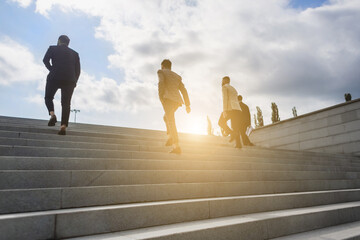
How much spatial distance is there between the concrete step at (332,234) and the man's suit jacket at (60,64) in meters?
4.60

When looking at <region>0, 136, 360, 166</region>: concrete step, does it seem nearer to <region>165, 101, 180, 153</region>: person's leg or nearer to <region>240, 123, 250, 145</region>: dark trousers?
Answer: <region>165, 101, 180, 153</region>: person's leg

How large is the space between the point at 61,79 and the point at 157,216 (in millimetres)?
3687

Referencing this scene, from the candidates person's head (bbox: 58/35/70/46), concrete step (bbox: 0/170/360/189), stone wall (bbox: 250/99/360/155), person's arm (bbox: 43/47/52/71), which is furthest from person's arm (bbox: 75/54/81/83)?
stone wall (bbox: 250/99/360/155)

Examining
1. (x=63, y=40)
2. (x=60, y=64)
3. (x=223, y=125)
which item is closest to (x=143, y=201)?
(x=60, y=64)

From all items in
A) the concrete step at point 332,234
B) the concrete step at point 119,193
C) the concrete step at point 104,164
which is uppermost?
the concrete step at point 104,164

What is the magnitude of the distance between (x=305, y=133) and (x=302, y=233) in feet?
31.3

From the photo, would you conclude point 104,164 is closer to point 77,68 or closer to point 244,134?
point 77,68

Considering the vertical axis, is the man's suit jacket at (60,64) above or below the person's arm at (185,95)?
above

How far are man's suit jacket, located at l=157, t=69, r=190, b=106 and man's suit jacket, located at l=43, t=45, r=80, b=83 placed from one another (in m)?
1.75

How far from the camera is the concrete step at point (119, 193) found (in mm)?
2457

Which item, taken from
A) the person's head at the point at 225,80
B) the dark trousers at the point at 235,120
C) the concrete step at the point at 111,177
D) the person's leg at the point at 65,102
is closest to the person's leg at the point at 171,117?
the concrete step at the point at 111,177

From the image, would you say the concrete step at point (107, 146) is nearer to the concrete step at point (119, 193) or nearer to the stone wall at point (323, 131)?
the concrete step at point (119, 193)

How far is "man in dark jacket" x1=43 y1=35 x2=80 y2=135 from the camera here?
520cm

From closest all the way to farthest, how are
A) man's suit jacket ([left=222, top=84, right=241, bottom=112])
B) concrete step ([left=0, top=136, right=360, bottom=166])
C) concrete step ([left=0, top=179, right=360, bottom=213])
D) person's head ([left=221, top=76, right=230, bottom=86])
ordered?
1. concrete step ([left=0, top=179, right=360, bottom=213])
2. concrete step ([left=0, top=136, right=360, bottom=166])
3. man's suit jacket ([left=222, top=84, right=241, bottom=112])
4. person's head ([left=221, top=76, right=230, bottom=86])
